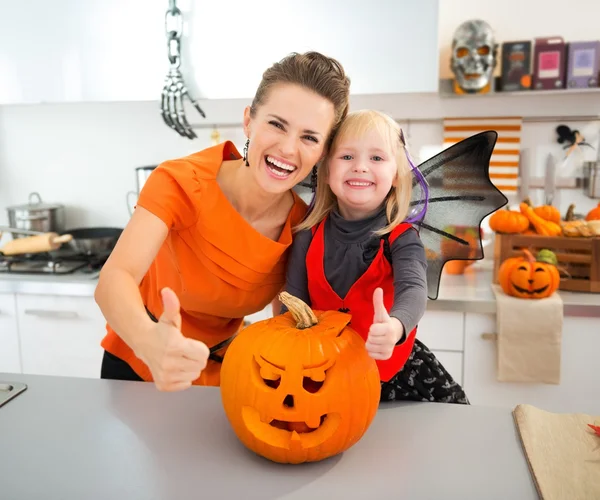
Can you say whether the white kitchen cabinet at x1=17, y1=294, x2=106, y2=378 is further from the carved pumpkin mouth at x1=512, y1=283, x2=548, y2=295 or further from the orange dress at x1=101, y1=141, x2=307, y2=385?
the carved pumpkin mouth at x1=512, y1=283, x2=548, y2=295

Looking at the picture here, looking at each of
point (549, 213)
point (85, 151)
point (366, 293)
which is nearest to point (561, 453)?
point (366, 293)

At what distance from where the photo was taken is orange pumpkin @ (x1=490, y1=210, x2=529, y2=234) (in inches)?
80.7

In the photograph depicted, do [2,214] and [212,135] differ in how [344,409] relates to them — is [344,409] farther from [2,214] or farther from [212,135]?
[2,214]

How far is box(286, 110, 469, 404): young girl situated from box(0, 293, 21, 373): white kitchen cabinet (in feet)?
5.16

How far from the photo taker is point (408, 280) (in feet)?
3.10

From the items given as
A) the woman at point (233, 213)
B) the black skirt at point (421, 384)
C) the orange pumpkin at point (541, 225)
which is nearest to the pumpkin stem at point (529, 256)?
the orange pumpkin at point (541, 225)

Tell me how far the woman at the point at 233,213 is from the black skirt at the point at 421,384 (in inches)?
12.3

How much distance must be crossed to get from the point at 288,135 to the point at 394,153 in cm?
20

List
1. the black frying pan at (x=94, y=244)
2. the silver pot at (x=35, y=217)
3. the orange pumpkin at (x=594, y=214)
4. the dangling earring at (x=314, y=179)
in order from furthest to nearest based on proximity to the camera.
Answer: the silver pot at (x=35, y=217)
the black frying pan at (x=94, y=244)
the orange pumpkin at (x=594, y=214)
the dangling earring at (x=314, y=179)

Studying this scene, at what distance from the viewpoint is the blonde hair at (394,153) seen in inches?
42.0

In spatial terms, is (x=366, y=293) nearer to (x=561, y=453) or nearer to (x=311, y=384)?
(x=311, y=384)

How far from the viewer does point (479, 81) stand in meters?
2.16

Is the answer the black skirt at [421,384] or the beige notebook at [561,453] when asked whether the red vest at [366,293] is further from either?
the beige notebook at [561,453]

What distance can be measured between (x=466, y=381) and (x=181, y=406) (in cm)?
131
